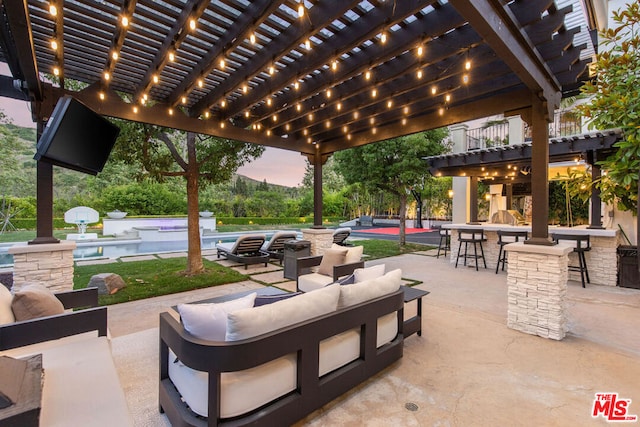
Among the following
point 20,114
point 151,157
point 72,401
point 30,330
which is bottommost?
point 72,401

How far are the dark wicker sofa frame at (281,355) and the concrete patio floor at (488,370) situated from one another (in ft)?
0.65

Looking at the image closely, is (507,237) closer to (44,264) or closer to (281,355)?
(281,355)

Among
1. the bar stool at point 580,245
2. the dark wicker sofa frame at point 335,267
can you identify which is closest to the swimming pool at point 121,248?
the dark wicker sofa frame at point 335,267

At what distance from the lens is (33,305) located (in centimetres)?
228

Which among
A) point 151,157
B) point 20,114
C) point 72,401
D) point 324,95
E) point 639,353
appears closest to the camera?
point 72,401

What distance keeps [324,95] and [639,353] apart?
5.04 m

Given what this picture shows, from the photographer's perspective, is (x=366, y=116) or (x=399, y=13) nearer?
(x=399, y=13)

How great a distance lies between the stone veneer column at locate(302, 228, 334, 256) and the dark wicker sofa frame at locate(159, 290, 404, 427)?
4560 mm

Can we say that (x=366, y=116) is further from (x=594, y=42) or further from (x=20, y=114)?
(x=20, y=114)

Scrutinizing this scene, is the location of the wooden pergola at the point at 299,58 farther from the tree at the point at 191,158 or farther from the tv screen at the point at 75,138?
the tree at the point at 191,158

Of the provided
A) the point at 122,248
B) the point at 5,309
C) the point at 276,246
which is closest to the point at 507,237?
the point at 276,246

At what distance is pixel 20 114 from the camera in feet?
79.2

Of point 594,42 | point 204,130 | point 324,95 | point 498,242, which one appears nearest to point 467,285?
point 498,242

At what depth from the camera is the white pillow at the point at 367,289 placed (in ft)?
7.97
